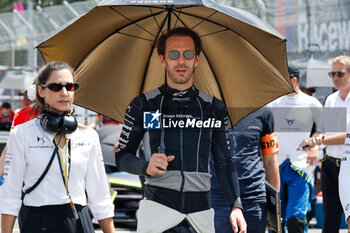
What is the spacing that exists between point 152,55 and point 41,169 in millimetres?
1548

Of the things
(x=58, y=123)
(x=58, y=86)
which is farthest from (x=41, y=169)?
(x=58, y=86)

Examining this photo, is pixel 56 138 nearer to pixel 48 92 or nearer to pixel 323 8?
pixel 48 92

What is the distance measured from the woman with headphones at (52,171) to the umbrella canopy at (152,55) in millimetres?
Answer: 815

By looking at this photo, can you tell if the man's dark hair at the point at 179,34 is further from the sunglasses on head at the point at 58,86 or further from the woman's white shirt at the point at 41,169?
the woman's white shirt at the point at 41,169

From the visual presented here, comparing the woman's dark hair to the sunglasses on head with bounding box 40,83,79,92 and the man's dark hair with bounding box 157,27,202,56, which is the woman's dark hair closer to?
the sunglasses on head with bounding box 40,83,79,92

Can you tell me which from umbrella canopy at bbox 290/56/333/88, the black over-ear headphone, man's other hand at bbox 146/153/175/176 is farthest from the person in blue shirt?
umbrella canopy at bbox 290/56/333/88

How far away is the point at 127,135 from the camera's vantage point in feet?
14.2

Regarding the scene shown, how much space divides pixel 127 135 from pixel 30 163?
23.6 inches

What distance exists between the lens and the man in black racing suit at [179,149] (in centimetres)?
419

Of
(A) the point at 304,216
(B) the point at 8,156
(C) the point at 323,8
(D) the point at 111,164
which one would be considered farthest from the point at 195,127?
(C) the point at 323,8

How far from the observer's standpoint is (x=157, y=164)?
402 cm

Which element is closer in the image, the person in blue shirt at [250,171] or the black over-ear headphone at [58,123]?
the black over-ear headphone at [58,123]

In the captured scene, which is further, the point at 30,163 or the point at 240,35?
the point at 240,35

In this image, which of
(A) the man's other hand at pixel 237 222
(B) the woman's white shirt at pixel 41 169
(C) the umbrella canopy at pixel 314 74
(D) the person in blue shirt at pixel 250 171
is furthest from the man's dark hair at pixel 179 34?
(C) the umbrella canopy at pixel 314 74
